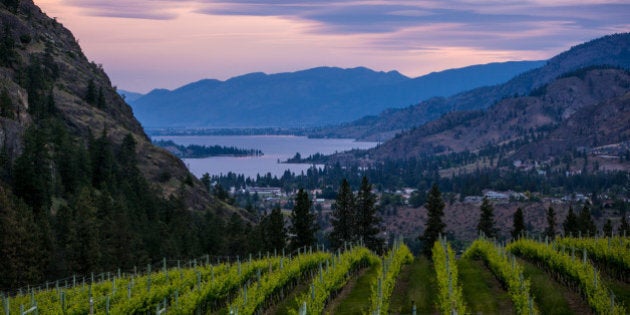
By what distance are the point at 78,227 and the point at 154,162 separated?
8101 cm

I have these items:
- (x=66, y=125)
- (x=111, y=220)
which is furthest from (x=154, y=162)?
(x=111, y=220)

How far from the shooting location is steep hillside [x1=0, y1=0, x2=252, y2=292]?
89312 millimetres

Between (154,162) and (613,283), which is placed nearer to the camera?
(613,283)

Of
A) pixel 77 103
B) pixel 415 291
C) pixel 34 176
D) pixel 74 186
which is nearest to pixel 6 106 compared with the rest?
pixel 74 186

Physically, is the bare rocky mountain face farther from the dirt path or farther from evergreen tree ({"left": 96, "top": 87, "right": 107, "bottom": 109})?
the dirt path

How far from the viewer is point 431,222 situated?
106 metres

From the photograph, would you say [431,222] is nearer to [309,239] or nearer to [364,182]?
[364,182]

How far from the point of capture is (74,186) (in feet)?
405

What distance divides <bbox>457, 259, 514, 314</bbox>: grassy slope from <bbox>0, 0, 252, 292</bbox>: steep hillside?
151 feet

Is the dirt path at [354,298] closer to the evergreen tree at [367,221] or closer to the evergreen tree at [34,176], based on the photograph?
the evergreen tree at [367,221]

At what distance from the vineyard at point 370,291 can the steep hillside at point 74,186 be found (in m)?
37.4

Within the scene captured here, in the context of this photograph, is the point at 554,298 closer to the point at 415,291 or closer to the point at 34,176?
the point at 415,291

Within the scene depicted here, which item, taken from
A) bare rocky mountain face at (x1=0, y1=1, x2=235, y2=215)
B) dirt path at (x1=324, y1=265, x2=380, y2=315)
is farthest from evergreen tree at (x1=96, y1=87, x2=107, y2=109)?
dirt path at (x1=324, y1=265, x2=380, y2=315)

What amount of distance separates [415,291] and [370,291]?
111 inches
